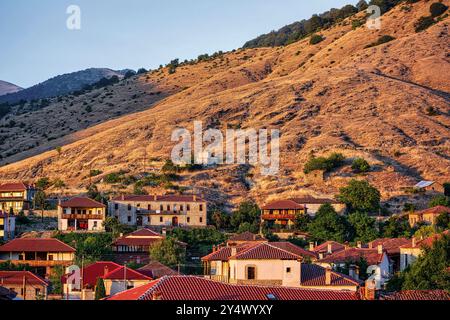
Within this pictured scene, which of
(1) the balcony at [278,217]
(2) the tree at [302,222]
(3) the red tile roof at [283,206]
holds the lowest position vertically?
(2) the tree at [302,222]

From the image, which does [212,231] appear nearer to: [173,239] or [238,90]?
[173,239]

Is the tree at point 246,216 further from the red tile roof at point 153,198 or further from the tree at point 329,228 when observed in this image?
the tree at point 329,228

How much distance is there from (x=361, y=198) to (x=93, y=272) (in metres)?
49.6

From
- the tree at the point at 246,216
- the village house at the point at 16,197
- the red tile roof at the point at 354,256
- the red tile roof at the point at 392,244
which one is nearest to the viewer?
the red tile roof at the point at 354,256

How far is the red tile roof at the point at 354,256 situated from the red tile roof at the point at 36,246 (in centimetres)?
2323

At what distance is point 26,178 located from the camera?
493 feet

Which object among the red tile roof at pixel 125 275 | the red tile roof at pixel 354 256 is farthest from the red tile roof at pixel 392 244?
the red tile roof at pixel 125 275

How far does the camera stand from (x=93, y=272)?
70062 millimetres

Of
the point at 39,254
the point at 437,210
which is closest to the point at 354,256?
the point at 39,254

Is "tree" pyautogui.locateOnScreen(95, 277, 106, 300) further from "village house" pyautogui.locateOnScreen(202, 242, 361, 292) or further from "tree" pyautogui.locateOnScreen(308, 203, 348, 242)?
"tree" pyautogui.locateOnScreen(308, 203, 348, 242)

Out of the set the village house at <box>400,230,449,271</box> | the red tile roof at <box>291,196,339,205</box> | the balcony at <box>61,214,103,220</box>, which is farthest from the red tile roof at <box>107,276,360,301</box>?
the red tile roof at <box>291,196,339,205</box>

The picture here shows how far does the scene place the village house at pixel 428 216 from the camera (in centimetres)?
10188

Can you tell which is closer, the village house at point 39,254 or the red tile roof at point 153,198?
the village house at point 39,254

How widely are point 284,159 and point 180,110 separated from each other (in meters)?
33.2
